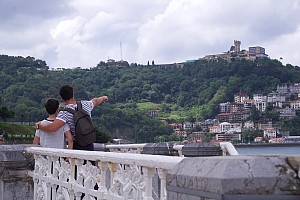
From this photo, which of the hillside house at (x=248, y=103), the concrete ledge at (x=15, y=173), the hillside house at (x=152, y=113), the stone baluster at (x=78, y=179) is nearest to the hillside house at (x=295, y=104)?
the hillside house at (x=248, y=103)

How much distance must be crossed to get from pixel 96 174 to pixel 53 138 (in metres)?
1.84

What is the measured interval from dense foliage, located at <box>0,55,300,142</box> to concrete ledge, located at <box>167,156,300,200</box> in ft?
404

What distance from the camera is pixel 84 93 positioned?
412ft

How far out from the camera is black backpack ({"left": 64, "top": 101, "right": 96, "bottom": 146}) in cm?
530

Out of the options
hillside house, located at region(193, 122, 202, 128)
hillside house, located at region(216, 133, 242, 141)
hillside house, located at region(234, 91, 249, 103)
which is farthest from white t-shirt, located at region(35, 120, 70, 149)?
hillside house, located at region(234, 91, 249, 103)

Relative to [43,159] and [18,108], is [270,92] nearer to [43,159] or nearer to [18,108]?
[18,108]

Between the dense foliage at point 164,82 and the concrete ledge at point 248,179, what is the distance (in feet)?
404

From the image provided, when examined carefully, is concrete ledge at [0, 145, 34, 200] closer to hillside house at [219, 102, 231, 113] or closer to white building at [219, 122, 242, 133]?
white building at [219, 122, 242, 133]

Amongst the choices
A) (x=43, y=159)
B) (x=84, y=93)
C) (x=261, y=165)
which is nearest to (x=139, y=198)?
(x=261, y=165)

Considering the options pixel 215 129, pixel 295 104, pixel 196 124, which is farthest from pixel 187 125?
pixel 295 104

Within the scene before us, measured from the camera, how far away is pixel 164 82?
522 feet

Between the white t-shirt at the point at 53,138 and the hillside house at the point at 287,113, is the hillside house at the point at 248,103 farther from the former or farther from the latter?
the white t-shirt at the point at 53,138

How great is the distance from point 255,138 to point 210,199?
129m

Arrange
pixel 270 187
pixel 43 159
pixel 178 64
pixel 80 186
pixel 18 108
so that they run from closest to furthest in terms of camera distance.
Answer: pixel 270 187 < pixel 80 186 < pixel 43 159 < pixel 18 108 < pixel 178 64
